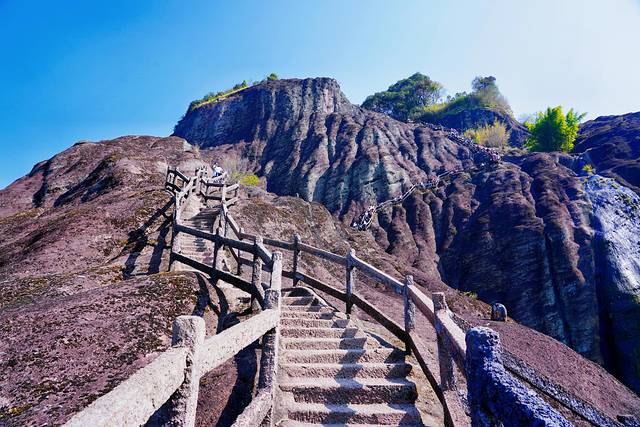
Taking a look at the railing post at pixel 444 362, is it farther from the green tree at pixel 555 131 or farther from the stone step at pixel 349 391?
the green tree at pixel 555 131

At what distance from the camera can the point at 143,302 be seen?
21.5 feet

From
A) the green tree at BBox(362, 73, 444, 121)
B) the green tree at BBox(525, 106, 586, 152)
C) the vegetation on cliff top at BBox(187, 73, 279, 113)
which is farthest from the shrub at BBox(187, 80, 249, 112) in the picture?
the green tree at BBox(525, 106, 586, 152)

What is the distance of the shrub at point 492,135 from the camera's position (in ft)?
251

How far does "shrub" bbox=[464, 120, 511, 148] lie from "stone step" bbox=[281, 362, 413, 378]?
3159 inches

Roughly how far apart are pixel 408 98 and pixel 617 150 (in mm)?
55640

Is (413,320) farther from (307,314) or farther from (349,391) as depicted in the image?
(307,314)

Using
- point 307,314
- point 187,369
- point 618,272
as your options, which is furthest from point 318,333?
point 618,272

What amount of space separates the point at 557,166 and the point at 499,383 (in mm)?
59510

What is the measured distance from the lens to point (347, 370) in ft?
18.0

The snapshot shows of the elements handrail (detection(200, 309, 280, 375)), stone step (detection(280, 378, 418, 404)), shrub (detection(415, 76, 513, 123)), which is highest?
shrub (detection(415, 76, 513, 123))

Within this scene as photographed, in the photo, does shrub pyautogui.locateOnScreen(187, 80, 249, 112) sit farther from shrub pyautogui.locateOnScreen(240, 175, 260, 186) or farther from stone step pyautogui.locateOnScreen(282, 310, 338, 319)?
stone step pyautogui.locateOnScreen(282, 310, 338, 319)

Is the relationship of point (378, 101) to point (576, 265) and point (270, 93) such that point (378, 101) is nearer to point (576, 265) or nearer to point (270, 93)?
point (270, 93)

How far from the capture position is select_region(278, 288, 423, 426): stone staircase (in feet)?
15.2

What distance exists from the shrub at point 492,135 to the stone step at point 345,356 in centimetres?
7987
